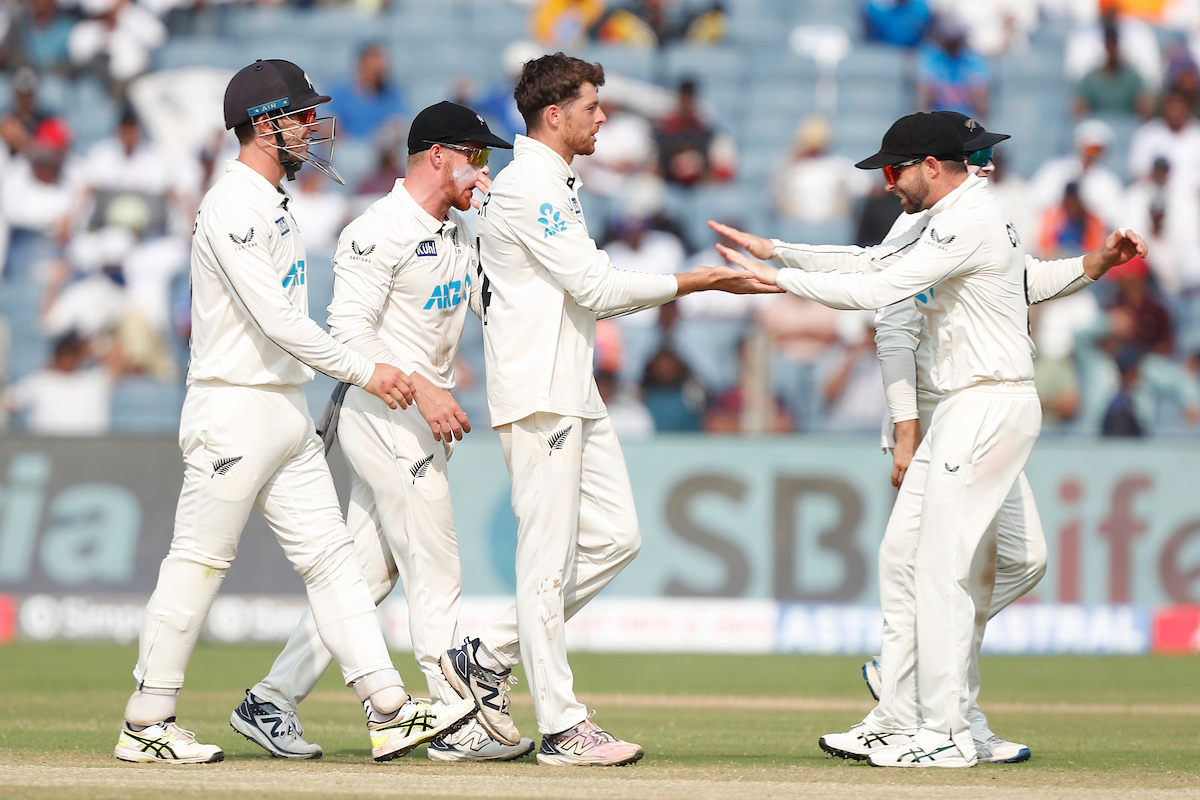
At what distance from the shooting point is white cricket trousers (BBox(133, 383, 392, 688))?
527 cm

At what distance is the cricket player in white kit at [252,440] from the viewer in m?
5.23

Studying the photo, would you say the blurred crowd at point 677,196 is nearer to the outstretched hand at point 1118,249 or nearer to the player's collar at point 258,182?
the outstretched hand at point 1118,249

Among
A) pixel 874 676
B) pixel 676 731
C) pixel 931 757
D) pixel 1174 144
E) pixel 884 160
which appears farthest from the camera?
pixel 1174 144

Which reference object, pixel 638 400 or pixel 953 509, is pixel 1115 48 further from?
pixel 953 509

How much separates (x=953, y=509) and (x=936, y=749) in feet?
2.90

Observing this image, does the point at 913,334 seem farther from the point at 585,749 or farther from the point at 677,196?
the point at 677,196

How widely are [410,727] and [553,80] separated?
8.01 ft

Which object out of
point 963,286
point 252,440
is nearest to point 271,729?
point 252,440

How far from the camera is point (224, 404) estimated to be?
527cm

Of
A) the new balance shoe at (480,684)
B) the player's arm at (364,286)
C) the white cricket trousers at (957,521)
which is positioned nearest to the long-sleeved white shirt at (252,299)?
the player's arm at (364,286)

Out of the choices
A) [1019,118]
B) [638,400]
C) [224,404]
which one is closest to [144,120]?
[638,400]

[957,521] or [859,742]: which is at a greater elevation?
Result: [957,521]

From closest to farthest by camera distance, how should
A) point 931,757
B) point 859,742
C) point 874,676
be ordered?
point 931,757, point 859,742, point 874,676

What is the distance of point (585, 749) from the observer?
5301 mm
